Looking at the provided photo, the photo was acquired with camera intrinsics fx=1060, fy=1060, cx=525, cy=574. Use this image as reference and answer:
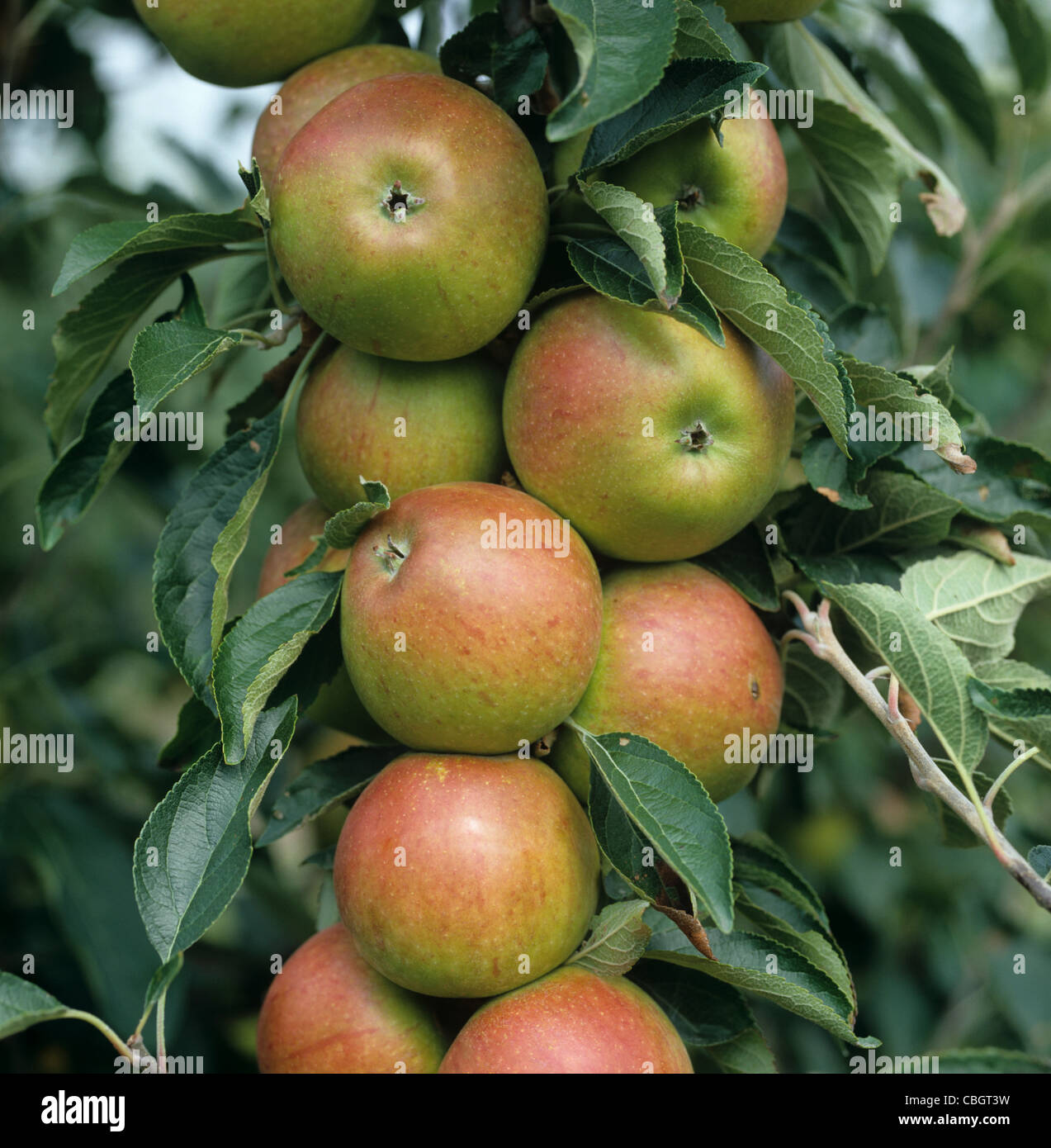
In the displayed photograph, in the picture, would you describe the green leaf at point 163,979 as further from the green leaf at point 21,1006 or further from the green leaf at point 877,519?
the green leaf at point 877,519

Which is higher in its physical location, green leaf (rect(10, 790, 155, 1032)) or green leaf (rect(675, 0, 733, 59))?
green leaf (rect(675, 0, 733, 59))

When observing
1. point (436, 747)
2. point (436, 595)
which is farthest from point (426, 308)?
point (436, 747)

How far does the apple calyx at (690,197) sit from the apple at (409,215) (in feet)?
0.49

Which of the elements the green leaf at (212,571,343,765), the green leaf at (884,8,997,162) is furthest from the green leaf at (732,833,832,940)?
the green leaf at (884,8,997,162)

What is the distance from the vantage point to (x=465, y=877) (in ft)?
3.09

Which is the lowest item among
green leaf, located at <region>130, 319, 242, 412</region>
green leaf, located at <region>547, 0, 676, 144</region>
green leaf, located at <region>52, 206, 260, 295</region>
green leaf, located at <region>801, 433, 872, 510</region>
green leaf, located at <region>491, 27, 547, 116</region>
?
green leaf, located at <region>801, 433, 872, 510</region>

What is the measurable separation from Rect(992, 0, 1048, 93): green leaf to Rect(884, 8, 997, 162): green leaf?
0.13 metres

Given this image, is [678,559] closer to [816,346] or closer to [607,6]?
[816,346]

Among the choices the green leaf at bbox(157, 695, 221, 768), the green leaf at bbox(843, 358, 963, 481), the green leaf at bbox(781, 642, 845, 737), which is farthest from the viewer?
the green leaf at bbox(781, 642, 845, 737)

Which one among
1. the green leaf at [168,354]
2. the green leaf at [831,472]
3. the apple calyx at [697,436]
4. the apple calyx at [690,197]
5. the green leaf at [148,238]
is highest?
the apple calyx at [690,197]

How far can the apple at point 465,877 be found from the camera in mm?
942

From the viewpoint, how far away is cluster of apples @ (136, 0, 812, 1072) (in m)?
0.96

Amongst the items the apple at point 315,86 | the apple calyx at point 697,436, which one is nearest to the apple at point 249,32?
the apple at point 315,86

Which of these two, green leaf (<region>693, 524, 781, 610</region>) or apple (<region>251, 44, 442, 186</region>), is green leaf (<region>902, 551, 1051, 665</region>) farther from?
apple (<region>251, 44, 442, 186</region>)
